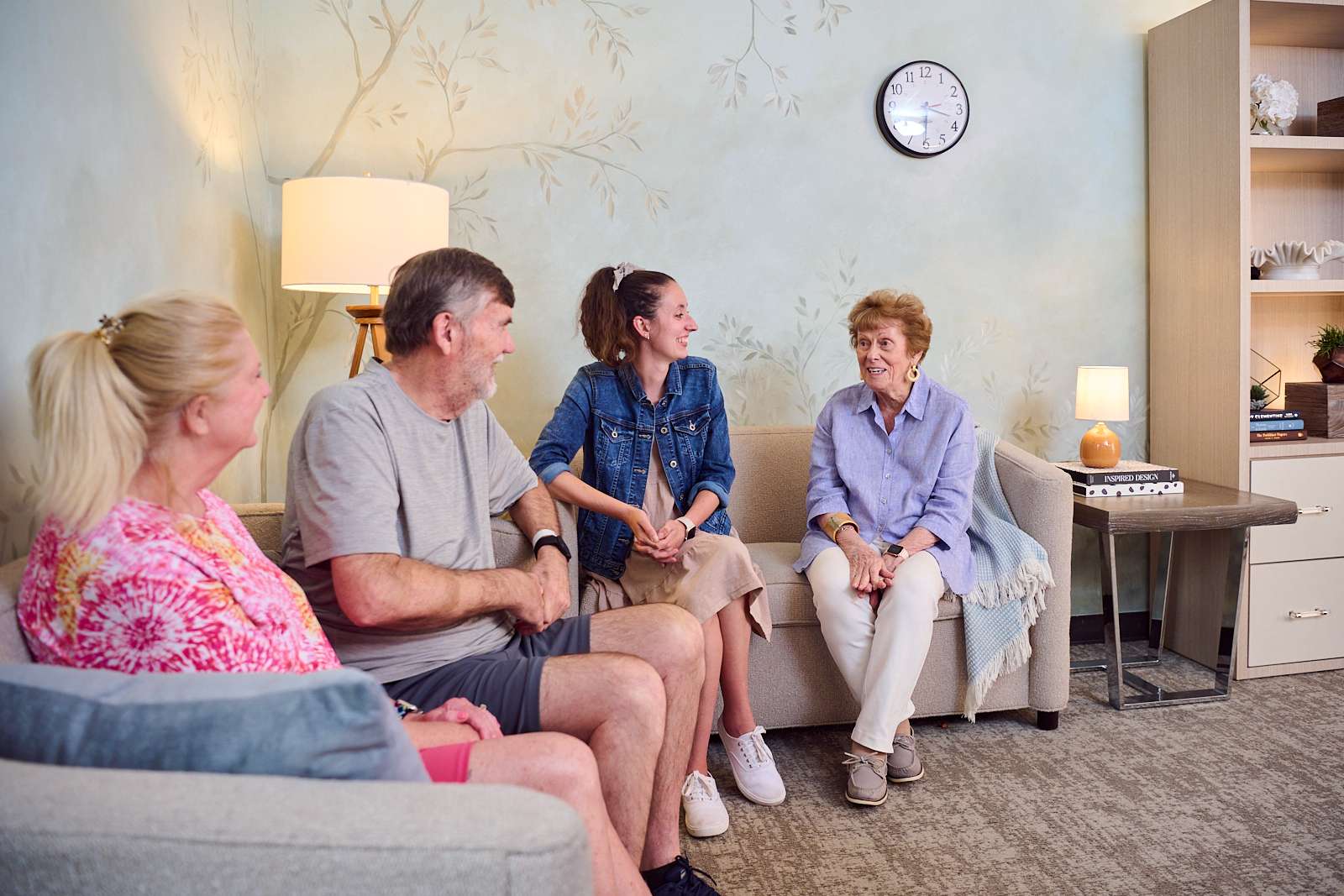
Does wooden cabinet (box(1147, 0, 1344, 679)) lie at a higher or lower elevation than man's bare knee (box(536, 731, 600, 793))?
higher

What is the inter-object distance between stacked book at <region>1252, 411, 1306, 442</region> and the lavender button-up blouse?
42.5 inches

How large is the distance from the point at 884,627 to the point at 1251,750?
3.20 ft

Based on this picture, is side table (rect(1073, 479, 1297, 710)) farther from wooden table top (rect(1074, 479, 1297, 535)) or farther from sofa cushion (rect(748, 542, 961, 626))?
sofa cushion (rect(748, 542, 961, 626))

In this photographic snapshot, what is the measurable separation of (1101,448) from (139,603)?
2806 mm

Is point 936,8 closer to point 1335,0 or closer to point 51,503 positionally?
point 1335,0

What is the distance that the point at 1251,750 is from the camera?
2.57 meters

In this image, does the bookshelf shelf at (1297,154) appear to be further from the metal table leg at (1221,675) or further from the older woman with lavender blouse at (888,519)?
the older woman with lavender blouse at (888,519)

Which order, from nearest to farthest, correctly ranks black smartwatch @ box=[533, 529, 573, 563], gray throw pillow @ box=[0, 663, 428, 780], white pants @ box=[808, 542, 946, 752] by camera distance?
gray throw pillow @ box=[0, 663, 428, 780]
black smartwatch @ box=[533, 529, 573, 563]
white pants @ box=[808, 542, 946, 752]

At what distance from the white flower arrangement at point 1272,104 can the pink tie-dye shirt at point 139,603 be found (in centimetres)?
328

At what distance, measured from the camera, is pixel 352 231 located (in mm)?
2641

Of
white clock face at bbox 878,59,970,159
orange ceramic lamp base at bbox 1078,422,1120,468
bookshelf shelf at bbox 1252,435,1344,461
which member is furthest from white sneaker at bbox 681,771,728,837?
white clock face at bbox 878,59,970,159

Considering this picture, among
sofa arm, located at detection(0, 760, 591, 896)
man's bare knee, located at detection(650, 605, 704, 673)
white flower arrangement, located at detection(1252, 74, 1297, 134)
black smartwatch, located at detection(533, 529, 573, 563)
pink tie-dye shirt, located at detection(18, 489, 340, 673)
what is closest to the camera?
sofa arm, located at detection(0, 760, 591, 896)

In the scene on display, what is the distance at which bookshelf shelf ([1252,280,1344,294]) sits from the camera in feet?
10.4

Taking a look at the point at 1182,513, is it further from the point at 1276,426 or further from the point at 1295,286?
the point at 1295,286
